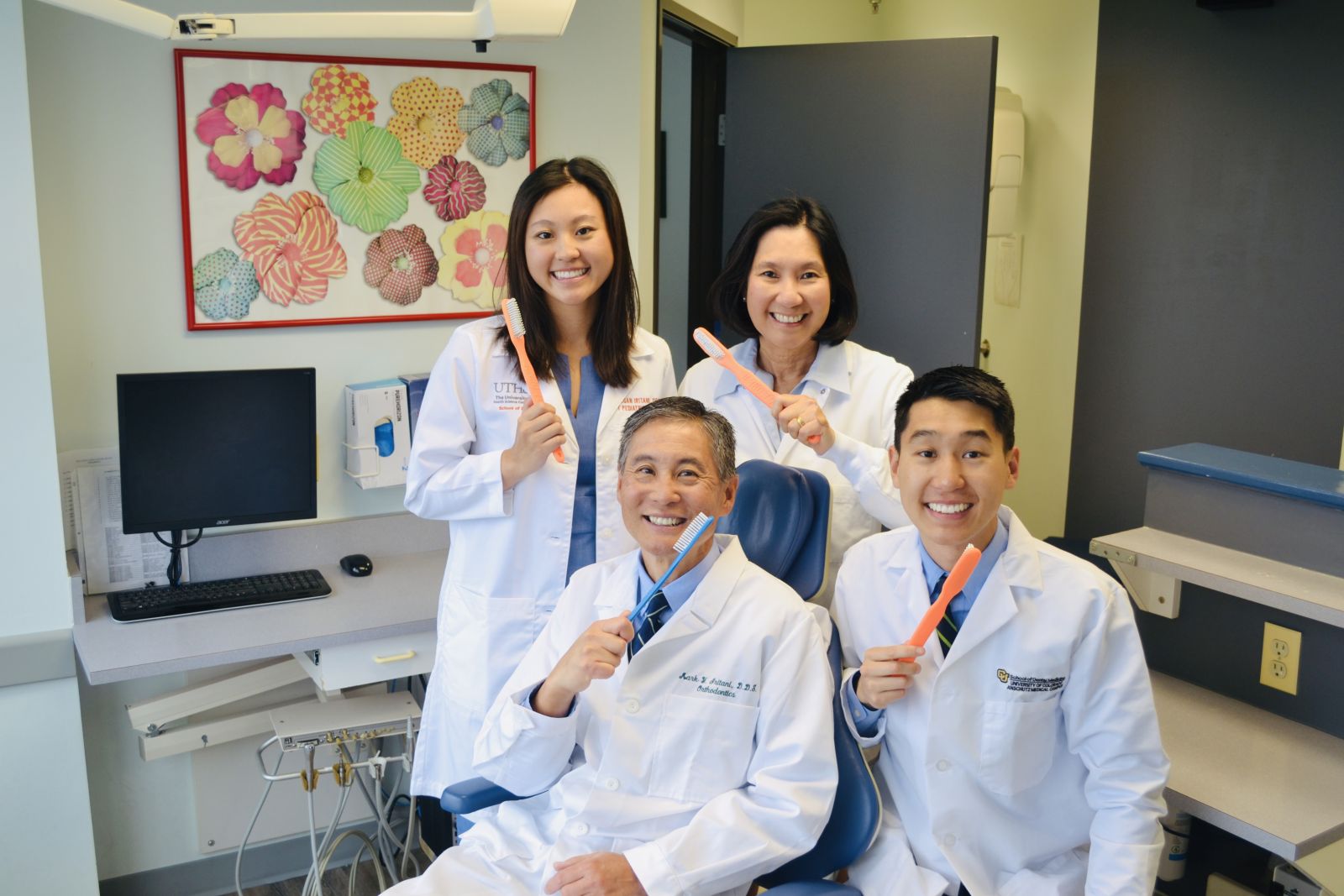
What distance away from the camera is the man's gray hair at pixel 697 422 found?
5.59 feet

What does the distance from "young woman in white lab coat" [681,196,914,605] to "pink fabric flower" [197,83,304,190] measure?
108 centimetres

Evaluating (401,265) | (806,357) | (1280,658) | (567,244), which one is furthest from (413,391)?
(1280,658)

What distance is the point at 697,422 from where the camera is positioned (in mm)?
1701

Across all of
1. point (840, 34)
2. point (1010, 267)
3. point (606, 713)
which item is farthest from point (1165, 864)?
point (840, 34)

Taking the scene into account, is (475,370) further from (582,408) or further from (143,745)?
(143,745)

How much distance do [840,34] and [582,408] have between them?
10.3ft

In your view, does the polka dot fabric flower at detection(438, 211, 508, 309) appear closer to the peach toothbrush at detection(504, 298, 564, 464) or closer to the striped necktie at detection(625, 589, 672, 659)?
the peach toothbrush at detection(504, 298, 564, 464)

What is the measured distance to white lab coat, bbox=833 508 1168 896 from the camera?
1.55m

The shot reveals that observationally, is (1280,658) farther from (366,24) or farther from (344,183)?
(344,183)

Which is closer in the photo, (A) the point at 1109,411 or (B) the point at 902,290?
(B) the point at 902,290

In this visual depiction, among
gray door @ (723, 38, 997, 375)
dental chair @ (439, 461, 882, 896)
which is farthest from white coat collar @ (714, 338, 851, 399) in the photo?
gray door @ (723, 38, 997, 375)

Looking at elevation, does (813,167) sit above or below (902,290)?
above

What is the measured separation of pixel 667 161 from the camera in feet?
14.2

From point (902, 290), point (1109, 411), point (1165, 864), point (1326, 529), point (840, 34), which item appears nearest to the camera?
point (1326, 529)
